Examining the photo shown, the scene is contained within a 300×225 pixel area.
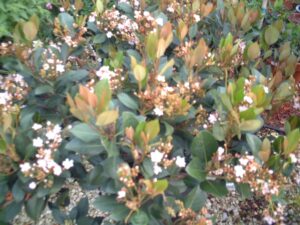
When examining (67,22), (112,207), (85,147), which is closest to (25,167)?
(85,147)

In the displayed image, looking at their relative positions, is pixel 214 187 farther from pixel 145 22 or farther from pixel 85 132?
pixel 145 22

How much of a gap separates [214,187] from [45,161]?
1.76 ft

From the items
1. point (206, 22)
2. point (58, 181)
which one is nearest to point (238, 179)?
point (58, 181)

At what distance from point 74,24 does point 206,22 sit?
0.73 metres

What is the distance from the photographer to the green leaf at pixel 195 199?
138 cm

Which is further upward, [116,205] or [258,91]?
[258,91]

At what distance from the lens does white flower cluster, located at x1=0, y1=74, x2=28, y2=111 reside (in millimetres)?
1380

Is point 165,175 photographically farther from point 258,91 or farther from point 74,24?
point 74,24

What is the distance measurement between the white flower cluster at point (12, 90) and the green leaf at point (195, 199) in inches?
26.2

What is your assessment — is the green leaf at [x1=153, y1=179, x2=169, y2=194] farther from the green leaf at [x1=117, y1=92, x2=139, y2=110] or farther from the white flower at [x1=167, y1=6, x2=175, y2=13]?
the white flower at [x1=167, y1=6, x2=175, y2=13]

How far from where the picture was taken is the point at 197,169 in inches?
51.9

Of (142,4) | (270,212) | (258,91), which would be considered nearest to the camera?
(258,91)

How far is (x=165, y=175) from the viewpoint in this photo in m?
1.31

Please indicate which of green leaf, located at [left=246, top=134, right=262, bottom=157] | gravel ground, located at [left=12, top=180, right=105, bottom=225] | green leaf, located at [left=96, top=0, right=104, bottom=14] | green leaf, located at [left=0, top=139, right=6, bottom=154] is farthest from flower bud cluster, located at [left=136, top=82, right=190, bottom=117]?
gravel ground, located at [left=12, top=180, right=105, bottom=225]
